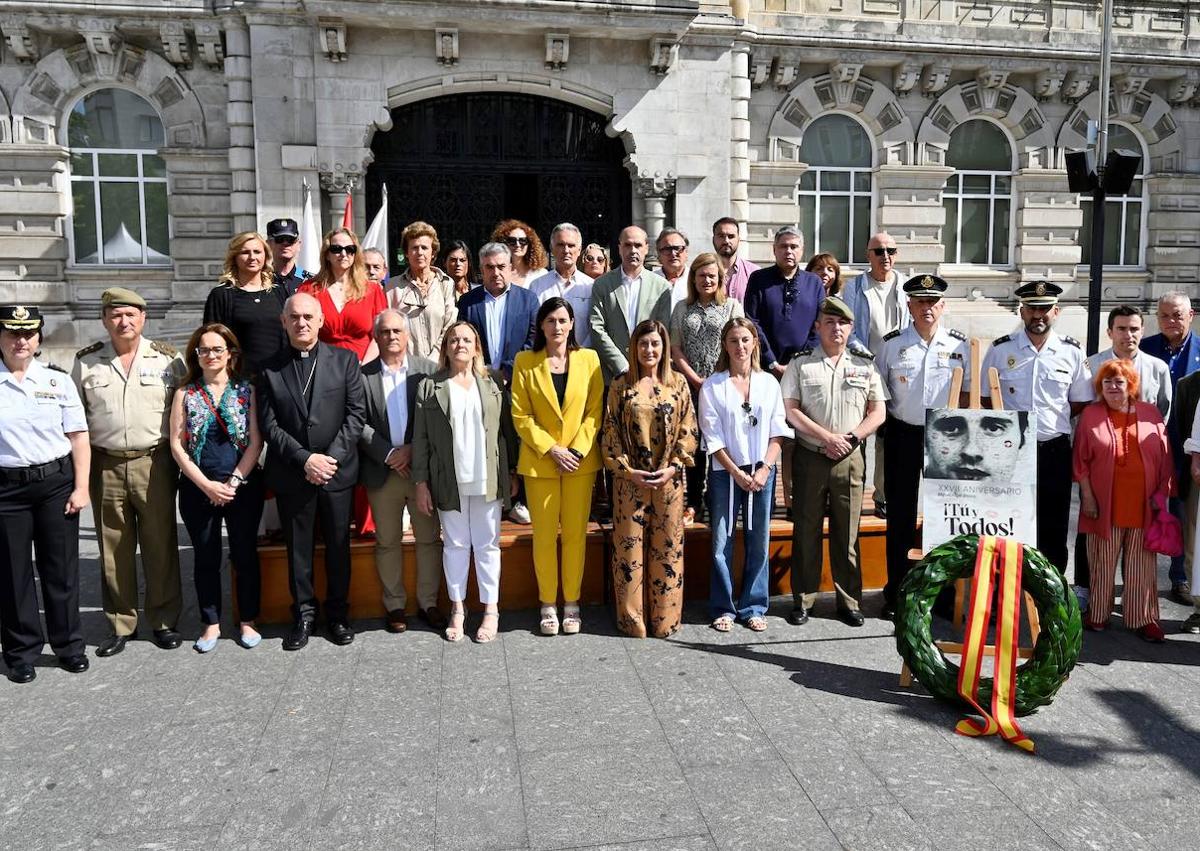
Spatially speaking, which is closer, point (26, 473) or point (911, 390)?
point (26, 473)

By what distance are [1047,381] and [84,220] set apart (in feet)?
45.5

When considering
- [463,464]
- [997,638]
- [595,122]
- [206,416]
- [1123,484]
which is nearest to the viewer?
[997,638]

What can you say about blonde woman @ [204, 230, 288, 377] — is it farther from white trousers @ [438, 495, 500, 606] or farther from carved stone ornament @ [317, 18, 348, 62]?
carved stone ornament @ [317, 18, 348, 62]

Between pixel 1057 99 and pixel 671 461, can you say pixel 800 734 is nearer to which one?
pixel 671 461

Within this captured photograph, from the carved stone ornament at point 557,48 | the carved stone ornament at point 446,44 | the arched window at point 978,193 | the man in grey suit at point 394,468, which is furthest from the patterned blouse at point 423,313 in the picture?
the arched window at point 978,193

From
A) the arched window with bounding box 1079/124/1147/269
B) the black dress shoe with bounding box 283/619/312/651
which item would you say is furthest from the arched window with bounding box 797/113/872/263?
the black dress shoe with bounding box 283/619/312/651

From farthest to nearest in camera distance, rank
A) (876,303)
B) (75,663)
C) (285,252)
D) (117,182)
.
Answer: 1. (117,182)
2. (876,303)
3. (285,252)
4. (75,663)

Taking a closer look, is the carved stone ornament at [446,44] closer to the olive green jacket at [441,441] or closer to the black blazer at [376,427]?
the black blazer at [376,427]

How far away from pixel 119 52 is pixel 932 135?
1288cm

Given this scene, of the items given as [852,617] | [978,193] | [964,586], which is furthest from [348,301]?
[978,193]

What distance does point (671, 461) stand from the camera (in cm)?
545

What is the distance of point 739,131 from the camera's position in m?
14.3

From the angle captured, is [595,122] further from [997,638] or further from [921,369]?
[997,638]

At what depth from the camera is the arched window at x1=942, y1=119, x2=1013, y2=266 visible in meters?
16.0
